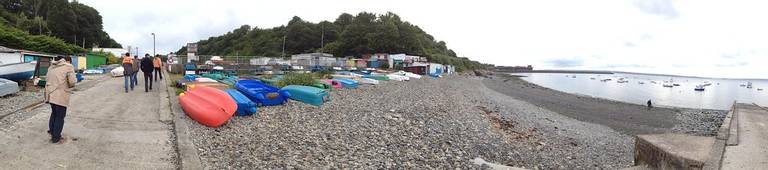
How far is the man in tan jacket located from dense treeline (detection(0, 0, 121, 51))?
75.9 metres

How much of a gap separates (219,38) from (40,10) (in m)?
79.0

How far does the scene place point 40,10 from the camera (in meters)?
78.4

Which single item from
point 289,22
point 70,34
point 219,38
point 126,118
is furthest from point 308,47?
point 126,118

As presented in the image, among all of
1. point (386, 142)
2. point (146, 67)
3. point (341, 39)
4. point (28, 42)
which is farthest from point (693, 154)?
point (341, 39)

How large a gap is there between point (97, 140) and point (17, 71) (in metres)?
11.5

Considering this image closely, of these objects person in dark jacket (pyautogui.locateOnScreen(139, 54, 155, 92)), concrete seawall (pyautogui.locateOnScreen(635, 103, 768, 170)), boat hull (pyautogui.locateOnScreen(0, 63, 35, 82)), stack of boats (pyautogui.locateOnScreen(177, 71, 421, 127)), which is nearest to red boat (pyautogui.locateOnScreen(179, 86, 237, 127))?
stack of boats (pyautogui.locateOnScreen(177, 71, 421, 127))

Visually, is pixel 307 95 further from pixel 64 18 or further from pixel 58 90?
pixel 64 18

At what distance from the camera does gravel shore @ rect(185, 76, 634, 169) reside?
7.54 meters

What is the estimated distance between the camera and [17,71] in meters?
15.1

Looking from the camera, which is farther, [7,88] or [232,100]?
[7,88]

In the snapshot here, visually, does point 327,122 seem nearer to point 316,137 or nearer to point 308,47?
point 316,137

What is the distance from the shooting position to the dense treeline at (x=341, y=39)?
83.1 m

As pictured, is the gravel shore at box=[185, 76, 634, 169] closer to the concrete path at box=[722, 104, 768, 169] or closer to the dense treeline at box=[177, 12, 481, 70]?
the concrete path at box=[722, 104, 768, 169]

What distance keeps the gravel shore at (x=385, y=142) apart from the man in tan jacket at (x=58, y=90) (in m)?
2.12
